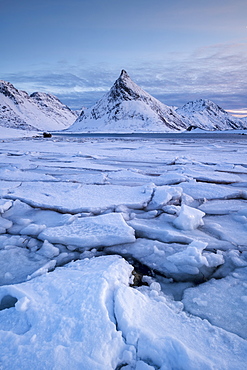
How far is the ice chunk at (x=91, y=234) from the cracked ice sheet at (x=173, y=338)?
761 mm

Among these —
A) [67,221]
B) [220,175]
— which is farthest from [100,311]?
[220,175]

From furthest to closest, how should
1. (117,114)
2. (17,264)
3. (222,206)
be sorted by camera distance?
(117,114) < (222,206) < (17,264)

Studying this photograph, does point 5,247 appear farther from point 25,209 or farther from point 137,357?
point 137,357

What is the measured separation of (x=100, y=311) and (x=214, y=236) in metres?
1.47

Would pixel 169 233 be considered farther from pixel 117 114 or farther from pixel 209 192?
pixel 117 114

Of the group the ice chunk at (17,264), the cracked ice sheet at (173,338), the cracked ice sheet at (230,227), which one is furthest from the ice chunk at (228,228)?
the ice chunk at (17,264)

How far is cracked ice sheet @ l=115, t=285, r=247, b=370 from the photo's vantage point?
1.03 meters

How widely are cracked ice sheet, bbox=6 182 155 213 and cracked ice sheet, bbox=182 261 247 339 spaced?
152cm

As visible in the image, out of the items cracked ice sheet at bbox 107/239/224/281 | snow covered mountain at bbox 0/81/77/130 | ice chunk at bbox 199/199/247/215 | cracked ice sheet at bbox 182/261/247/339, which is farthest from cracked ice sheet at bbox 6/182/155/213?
snow covered mountain at bbox 0/81/77/130

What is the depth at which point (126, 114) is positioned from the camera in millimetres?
112812

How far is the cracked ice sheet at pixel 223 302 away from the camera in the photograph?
1284mm

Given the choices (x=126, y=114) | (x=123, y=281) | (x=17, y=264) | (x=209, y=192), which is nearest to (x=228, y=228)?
(x=209, y=192)

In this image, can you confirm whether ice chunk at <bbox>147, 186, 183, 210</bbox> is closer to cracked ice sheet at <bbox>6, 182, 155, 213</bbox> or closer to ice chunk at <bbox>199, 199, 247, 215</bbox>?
cracked ice sheet at <bbox>6, 182, 155, 213</bbox>

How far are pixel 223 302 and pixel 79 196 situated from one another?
2306 millimetres
